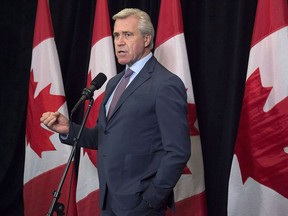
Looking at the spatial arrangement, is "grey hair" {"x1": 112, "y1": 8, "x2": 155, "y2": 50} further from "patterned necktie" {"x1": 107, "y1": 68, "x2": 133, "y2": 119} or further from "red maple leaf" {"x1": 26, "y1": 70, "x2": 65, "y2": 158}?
"red maple leaf" {"x1": 26, "y1": 70, "x2": 65, "y2": 158}

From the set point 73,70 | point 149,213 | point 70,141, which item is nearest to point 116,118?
point 70,141

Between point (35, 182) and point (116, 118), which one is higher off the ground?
point (116, 118)

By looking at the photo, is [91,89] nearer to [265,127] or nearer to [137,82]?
[137,82]

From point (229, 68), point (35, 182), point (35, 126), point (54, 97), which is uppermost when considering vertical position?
point (229, 68)

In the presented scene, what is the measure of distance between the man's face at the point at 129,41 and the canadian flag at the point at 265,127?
0.94 metres

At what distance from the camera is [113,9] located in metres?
3.29

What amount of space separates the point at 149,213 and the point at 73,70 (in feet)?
6.25

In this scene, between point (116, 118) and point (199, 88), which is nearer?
point (116, 118)

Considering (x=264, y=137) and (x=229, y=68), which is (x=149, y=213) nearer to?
(x=264, y=137)

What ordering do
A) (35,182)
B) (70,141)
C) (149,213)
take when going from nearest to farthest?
1. (149,213)
2. (70,141)
3. (35,182)

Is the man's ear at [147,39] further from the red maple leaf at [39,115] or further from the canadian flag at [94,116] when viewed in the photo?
the red maple leaf at [39,115]

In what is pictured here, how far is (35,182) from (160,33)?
1396 millimetres

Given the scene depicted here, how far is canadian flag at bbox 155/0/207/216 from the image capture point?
8.94 ft

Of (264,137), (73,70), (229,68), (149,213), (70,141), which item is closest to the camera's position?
(149,213)
